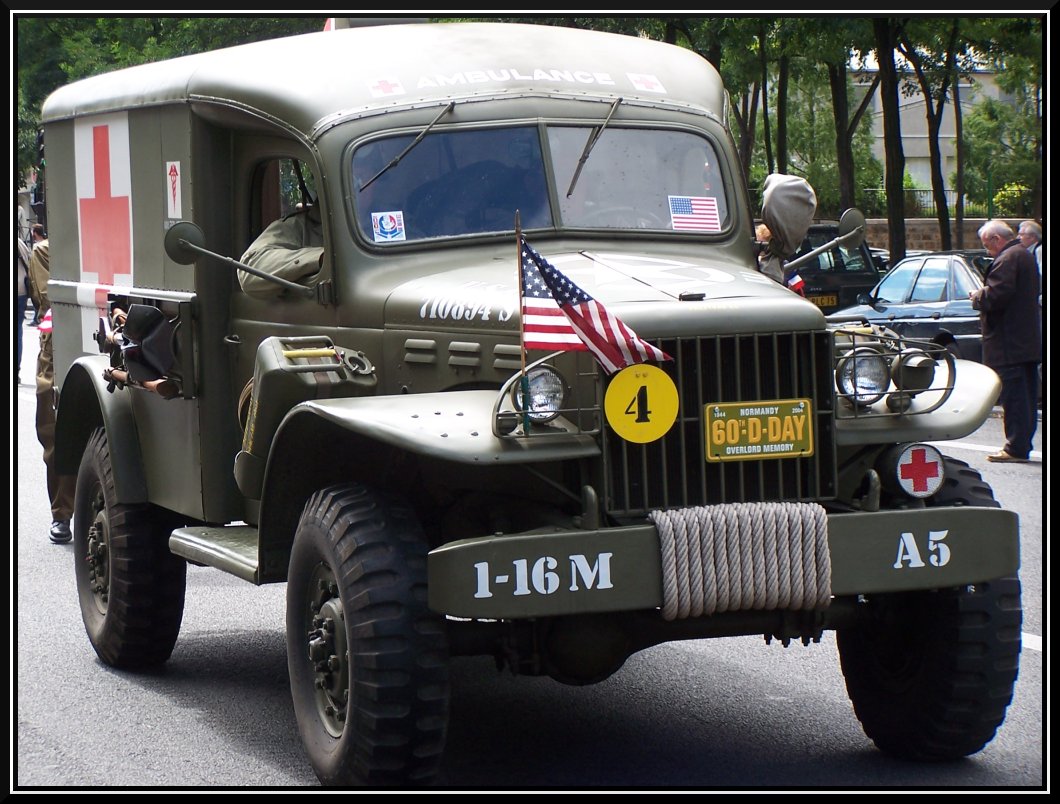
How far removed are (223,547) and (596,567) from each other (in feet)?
6.89

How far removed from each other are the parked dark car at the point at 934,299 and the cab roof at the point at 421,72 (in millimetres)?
11906

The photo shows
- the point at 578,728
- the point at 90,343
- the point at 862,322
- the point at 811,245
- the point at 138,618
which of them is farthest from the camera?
the point at 811,245

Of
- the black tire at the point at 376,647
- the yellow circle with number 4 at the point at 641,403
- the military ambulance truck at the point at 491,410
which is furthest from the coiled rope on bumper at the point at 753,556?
the black tire at the point at 376,647

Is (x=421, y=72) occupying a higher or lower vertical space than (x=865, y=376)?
higher


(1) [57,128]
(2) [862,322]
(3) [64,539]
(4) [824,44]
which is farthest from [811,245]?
(2) [862,322]

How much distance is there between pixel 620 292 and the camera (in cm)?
568

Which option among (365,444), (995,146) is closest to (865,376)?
(365,444)

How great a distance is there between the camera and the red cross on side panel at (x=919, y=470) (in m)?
5.70

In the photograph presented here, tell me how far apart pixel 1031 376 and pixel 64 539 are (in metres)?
8.03

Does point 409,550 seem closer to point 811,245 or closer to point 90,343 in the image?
point 90,343

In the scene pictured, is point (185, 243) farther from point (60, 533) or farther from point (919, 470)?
point (60, 533)

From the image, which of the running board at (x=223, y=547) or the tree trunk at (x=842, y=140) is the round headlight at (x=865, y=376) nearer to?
the running board at (x=223, y=547)

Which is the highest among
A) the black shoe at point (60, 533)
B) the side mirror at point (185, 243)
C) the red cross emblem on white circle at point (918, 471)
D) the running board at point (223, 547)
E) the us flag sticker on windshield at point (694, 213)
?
the us flag sticker on windshield at point (694, 213)

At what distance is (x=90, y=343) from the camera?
8484mm
